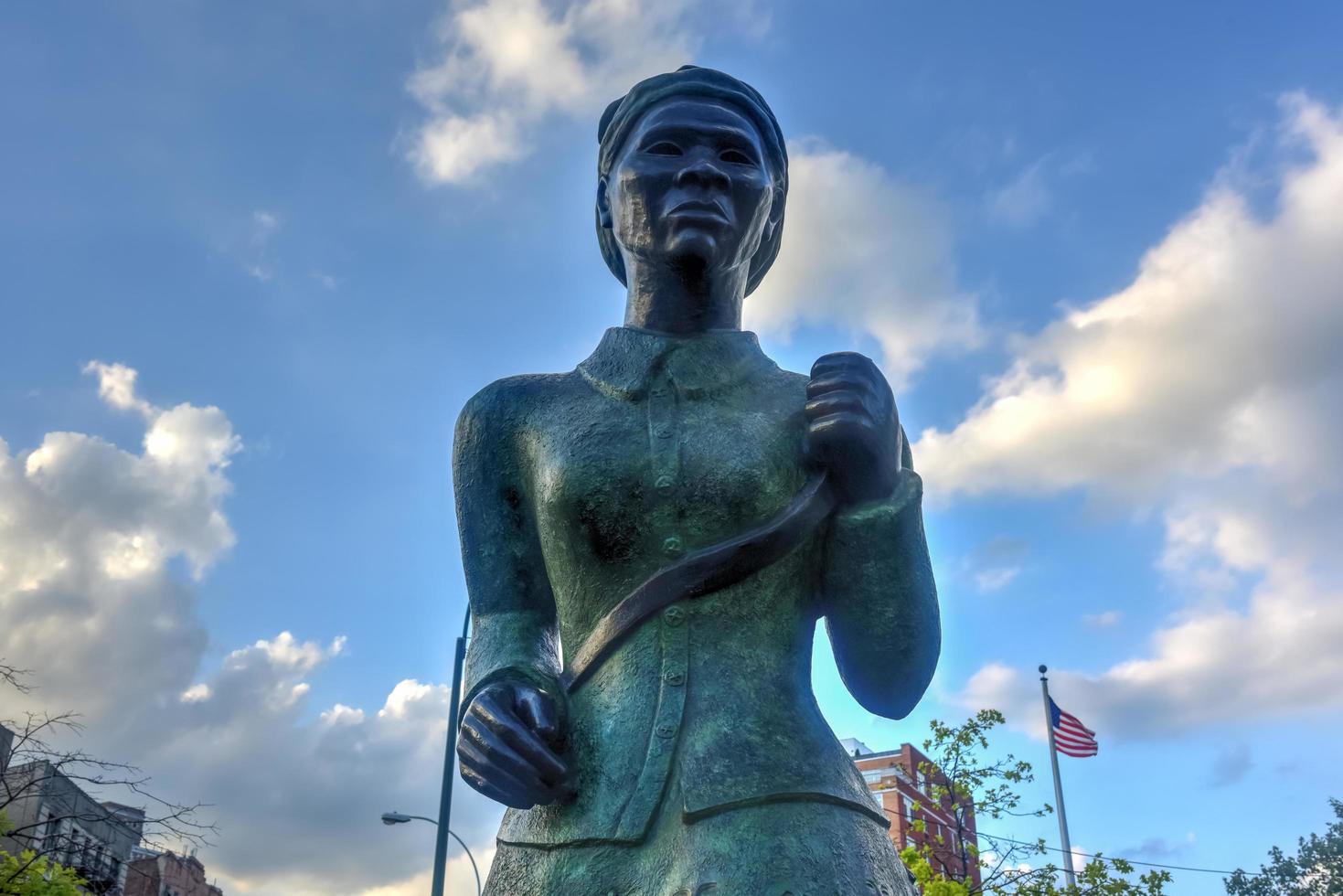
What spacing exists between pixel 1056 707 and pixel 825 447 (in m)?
25.7

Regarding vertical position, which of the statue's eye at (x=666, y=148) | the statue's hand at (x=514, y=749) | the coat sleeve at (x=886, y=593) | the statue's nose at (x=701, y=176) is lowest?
the statue's hand at (x=514, y=749)

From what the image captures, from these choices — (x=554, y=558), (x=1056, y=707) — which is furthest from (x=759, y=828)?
(x=1056, y=707)

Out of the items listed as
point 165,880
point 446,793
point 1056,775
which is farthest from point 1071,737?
point 165,880

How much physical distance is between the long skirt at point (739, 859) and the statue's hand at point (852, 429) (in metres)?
0.87

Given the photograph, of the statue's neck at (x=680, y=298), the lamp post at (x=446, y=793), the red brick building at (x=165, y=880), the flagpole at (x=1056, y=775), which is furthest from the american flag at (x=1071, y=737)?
the red brick building at (x=165, y=880)

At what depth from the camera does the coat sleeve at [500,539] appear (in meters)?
3.26

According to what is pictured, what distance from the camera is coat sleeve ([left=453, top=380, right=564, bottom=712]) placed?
3258 millimetres

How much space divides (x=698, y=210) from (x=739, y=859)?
1.82m

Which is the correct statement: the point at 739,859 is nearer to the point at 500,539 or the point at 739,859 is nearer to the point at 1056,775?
the point at 500,539

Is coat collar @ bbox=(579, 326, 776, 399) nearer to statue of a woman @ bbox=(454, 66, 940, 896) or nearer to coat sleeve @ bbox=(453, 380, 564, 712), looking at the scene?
statue of a woman @ bbox=(454, 66, 940, 896)

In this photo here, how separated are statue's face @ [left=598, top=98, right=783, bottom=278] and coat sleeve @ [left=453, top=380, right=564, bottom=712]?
64 centimetres

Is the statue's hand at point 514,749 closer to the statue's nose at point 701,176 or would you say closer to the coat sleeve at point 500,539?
the coat sleeve at point 500,539

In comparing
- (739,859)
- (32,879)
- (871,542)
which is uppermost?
(32,879)

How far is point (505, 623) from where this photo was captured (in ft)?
10.7
